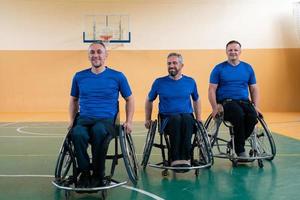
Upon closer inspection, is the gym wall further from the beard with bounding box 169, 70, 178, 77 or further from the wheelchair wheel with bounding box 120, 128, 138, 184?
the wheelchair wheel with bounding box 120, 128, 138, 184

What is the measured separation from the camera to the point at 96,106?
302cm

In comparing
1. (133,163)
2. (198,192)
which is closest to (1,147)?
(133,163)

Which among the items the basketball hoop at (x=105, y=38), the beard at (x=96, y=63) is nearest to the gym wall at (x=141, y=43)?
the basketball hoop at (x=105, y=38)

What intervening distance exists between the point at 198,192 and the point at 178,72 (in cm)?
108

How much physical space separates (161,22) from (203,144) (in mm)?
7457

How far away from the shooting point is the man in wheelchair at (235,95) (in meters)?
3.78

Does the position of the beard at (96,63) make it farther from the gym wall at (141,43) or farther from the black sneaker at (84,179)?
the gym wall at (141,43)

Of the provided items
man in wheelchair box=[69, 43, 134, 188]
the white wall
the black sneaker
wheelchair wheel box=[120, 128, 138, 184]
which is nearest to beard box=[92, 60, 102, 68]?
man in wheelchair box=[69, 43, 134, 188]

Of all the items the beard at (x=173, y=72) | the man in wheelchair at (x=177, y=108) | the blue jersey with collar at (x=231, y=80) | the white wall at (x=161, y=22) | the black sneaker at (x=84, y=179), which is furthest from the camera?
the white wall at (x=161, y=22)

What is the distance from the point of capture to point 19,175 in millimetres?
3504

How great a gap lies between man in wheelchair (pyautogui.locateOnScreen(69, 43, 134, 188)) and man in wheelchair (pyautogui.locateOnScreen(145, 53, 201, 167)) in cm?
43

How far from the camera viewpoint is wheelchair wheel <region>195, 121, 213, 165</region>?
333 cm

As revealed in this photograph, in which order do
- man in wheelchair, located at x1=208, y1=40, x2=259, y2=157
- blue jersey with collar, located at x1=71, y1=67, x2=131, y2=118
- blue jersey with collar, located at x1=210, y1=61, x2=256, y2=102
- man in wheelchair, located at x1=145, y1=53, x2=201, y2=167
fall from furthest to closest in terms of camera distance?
blue jersey with collar, located at x1=210, y1=61, x2=256, y2=102
man in wheelchair, located at x1=208, y1=40, x2=259, y2=157
man in wheelchair, located at x1=145, y1=53, x2=201, y2=167
blue jersey with collar, located at x1=71, y1=67, x2=131, y2=118

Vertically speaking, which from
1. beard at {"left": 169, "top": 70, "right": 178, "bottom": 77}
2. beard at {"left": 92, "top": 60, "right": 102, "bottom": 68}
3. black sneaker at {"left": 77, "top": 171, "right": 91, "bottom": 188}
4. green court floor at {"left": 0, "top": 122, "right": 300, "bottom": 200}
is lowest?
green court floor at {"left": 0, "top": 122, "right": 300, "bottom": 200}
